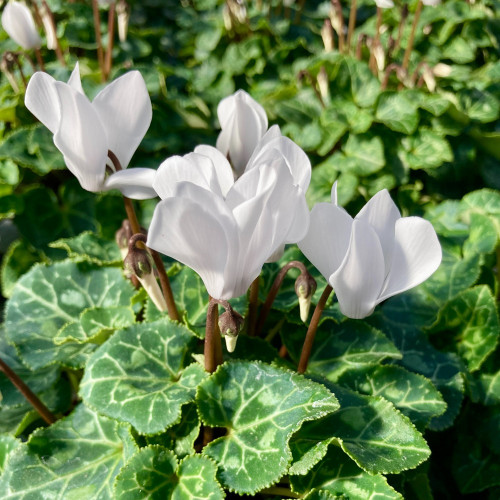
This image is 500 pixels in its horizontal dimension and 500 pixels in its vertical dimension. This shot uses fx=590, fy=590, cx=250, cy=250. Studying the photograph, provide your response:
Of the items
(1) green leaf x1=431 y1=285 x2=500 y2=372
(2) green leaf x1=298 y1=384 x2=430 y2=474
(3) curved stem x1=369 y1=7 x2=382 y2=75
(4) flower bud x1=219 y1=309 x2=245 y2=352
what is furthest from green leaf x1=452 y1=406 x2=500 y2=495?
(3) curved stem x1=369 y1=7 x2=382 y2=75

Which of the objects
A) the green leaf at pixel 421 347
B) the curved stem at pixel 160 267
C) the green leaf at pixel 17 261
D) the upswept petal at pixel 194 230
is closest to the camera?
the upswept petal at pixel 194 230

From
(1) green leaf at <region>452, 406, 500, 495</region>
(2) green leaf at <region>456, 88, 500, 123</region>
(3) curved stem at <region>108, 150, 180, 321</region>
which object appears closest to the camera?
(3) curved stem at <region>108, 150, 180, 321</region>

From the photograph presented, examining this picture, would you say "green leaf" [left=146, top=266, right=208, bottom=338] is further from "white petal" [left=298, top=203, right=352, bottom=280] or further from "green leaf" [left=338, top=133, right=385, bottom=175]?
"green leaf" [left=338, top=133, right=385, bottom=175]

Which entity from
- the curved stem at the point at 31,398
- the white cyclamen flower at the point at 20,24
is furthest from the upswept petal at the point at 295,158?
the white cyclamen flower at the point at 20,24

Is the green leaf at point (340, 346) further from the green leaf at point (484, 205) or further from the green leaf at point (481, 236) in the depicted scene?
the green leaf at point (484, 205)

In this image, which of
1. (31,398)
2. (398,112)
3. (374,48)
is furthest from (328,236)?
(374,48)

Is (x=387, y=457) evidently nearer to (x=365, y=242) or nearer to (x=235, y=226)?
(x=365, y=242)

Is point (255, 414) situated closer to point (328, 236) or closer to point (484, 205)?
point (328, 236)
